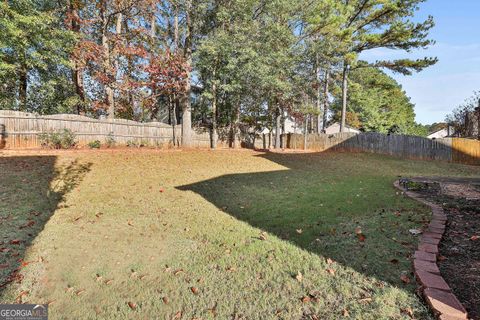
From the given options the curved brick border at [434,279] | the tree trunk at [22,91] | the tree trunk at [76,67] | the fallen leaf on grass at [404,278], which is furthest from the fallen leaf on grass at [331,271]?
the tree trunk at [22,91]

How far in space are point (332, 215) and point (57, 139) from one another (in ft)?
33.7

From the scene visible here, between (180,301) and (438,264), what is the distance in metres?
2.41

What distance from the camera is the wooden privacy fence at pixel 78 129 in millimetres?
9766

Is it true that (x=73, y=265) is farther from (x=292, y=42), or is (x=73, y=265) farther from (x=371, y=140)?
(x=371, y=140)

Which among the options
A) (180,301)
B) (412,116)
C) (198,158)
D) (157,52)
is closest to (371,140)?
(198,158)

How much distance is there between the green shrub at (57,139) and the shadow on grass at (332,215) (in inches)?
268

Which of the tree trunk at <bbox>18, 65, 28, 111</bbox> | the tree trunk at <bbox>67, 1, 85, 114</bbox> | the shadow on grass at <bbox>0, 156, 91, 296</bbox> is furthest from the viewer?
the tree trunk at <bbox>18, 65, 28, 111</bbox>

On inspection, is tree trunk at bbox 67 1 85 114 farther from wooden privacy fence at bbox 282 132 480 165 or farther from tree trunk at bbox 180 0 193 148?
wooden privacy fence at bbox 282 132 480 165

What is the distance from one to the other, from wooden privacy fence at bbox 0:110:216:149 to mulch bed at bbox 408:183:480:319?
12.2m

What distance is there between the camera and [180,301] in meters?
2.26

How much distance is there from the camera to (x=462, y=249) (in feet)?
9.47

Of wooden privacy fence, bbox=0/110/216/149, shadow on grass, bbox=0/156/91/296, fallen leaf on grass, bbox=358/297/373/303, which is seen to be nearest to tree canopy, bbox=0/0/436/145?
wooden privacy fence, bbox=0/110/216/149

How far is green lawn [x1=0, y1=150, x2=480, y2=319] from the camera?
2.19 m

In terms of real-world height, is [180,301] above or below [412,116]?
below
